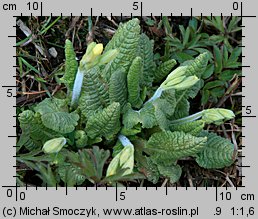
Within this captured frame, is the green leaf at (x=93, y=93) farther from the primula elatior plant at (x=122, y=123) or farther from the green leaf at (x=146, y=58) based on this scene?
the green leaf at (x=146, y=58)

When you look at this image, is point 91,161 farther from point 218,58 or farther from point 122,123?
point 218,58

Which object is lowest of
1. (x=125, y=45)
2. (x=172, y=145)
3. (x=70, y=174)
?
(x=70, y=174)

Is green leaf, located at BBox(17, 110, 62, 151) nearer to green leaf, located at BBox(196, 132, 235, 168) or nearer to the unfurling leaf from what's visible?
the unfurling leaf

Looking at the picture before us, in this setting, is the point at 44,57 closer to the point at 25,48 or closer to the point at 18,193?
the point at 25,48

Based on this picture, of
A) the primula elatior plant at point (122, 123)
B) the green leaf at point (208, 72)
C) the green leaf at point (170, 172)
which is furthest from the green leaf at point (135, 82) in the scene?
the green leaf at point (208, 72)

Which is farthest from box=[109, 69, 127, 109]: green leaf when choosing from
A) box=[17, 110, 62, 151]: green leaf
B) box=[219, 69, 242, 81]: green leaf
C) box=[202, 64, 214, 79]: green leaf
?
box=[219, 69, 242, 81]: green leaf

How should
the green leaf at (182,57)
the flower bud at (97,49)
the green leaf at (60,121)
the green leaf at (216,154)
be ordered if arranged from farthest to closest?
the green leaf at (182,57)
the green leaf at (216,154)
the green leaf at (60,121)
the flower bud at (97,49)

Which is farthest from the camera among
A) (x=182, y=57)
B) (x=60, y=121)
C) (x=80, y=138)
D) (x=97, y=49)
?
(x=182, y=57)

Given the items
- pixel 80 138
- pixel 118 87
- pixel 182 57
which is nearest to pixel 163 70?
pixel 182 57

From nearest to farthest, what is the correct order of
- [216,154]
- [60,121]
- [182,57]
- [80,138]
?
[60,121] → [80,138] → [216,154] → [182,57]
